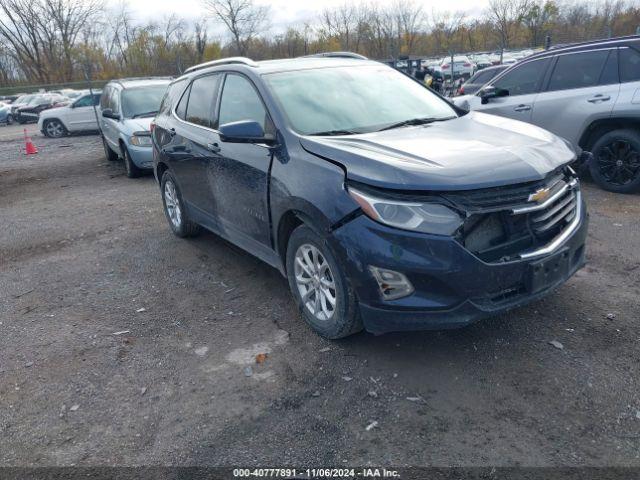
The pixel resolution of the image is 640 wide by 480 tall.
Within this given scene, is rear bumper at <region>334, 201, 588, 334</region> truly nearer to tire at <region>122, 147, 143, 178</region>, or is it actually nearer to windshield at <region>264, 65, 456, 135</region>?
windshield at <region>264, 65, 456, 135</region>

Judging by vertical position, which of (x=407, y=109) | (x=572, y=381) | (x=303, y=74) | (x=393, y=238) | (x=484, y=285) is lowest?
(x=572, y=381)

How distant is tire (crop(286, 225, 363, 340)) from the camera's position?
11.4ft

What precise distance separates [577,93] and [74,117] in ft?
59.7

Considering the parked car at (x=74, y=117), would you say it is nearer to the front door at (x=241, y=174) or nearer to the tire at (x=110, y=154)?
the tire at (x=110, y=154)

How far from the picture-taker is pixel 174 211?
6441 mm

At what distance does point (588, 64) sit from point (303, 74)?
4629 mm

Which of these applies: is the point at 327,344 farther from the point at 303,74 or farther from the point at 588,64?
the point at 588,64

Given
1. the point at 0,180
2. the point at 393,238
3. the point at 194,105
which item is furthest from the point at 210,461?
the point at 0,180

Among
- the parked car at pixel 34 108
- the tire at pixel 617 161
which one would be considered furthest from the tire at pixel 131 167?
the parked car at pixel 34 108

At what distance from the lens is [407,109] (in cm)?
448

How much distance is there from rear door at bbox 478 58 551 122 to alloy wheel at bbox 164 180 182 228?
4717mm

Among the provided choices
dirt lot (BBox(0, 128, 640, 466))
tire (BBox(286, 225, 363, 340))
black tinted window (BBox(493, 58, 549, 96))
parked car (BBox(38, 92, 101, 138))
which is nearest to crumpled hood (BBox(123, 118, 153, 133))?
dirt lot (BBox(0, 128, 640, 466))

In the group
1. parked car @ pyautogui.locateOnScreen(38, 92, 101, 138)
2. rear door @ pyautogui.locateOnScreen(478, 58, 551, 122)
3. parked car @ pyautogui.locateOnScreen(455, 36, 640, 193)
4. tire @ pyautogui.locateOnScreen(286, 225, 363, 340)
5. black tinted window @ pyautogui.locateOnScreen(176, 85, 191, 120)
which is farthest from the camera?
parked car @ pyautogui.locateOnScreen(38, 92, 101, 138)

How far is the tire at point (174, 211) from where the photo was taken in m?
6.09
